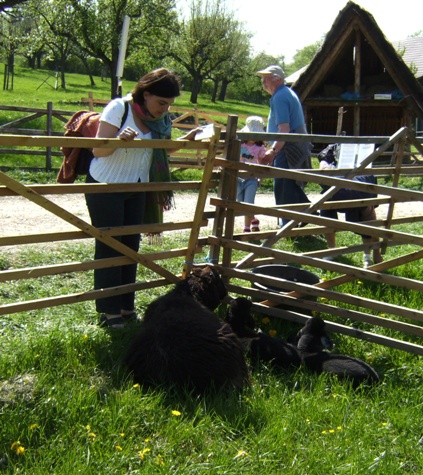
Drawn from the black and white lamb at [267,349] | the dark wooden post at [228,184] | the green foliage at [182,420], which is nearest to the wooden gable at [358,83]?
the dark wooden post at [228,184]

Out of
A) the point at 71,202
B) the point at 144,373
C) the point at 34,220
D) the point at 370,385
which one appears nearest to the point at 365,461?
the point at 370,385

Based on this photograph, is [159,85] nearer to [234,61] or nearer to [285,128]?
[285,128]

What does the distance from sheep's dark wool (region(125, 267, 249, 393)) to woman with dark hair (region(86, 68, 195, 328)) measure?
2.81ft

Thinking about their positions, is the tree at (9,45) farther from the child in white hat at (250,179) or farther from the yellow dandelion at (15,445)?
the yellow dandelion at (15,445)

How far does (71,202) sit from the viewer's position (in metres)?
11.0

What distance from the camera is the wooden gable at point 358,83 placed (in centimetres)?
1939

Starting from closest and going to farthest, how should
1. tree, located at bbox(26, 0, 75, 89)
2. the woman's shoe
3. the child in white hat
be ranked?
the woman's shoe, the child in white hat, tree, located at bbox(26, 0, 75, 89)

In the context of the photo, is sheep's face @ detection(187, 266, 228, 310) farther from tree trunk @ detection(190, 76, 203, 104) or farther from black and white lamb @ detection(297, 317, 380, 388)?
tree trunk @ detection(190, 76, 203, 104)

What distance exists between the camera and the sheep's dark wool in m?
3.97

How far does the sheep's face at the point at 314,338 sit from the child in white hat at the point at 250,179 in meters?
4.23

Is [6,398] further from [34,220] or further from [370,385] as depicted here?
[34,220]

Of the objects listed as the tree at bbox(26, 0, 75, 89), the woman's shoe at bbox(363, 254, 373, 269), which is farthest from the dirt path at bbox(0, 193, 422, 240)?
the tree at bbox(26, 0, 75, 89)

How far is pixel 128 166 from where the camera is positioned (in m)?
4.89

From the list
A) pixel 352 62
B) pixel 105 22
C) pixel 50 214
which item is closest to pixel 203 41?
pixel 105 22
